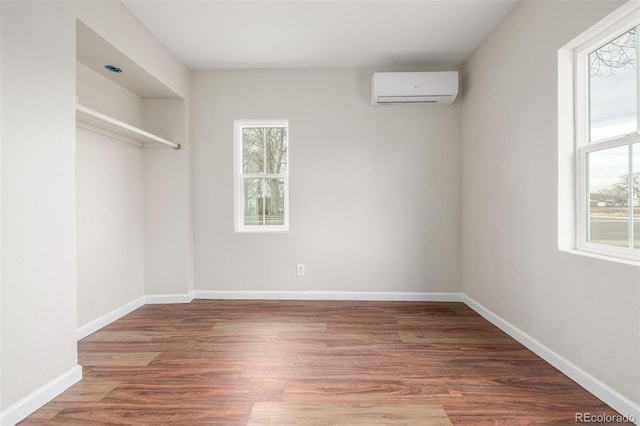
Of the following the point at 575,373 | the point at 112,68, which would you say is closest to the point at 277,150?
the point at 112,68

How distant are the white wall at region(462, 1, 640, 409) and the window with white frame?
0.45ft

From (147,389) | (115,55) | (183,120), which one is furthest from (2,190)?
(183,120)

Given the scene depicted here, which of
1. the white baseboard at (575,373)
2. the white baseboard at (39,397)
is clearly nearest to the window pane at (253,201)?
the white baseboard at (39,397)

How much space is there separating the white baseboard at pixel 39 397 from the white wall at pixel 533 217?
3044 mm

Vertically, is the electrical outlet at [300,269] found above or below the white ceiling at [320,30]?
below

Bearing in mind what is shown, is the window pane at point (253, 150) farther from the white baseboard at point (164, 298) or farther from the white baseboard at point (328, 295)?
the white baseboard at point (164, 298)

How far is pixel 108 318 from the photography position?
3076mm

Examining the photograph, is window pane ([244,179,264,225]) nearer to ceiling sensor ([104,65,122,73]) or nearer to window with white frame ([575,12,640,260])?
ceiling sensor ([104,65,122,73])

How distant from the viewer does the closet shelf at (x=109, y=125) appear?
2244 mm

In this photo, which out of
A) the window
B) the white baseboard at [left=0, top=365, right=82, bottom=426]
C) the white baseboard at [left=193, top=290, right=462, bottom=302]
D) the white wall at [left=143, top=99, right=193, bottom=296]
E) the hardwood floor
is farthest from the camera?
the window

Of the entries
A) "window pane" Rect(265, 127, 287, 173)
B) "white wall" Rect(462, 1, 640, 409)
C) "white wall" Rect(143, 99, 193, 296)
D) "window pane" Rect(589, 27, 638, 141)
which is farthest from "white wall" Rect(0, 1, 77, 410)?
"window pane" Rect(589, 27, 638, 141)

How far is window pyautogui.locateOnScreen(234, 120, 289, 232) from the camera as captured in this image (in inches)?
153

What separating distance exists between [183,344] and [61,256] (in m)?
1.12

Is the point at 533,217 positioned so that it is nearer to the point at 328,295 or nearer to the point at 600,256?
the point at 600,256
